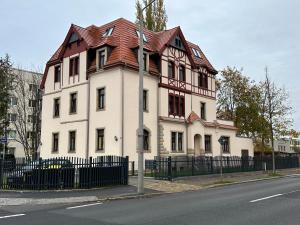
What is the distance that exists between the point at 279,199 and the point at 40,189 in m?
10.2

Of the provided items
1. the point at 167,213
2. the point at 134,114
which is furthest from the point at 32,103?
the point at 167,213

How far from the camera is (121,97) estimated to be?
2953 cm

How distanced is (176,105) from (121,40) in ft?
26.5

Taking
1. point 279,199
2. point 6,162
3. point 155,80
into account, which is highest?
point 155,80

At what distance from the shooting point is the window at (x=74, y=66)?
34.2 metres

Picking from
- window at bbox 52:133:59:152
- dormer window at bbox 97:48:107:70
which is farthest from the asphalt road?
window at bbox 52:133:59:152

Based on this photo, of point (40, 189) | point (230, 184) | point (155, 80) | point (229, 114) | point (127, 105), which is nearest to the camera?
point (40, 189)

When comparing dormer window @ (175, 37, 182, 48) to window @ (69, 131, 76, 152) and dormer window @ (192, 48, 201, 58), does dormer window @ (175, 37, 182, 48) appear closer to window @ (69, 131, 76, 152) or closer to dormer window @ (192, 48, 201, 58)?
dormer window @ (192, 48, 201, 58)

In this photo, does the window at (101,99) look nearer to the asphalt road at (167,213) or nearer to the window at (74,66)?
the window at (74,66)

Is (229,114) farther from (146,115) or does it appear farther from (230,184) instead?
(230,184)

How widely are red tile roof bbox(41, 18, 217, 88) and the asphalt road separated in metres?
18.3

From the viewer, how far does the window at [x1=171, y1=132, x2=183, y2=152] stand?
3406 cm

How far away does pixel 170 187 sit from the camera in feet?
63.6

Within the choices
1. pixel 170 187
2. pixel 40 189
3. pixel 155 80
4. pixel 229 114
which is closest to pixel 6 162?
pixel 40 189
